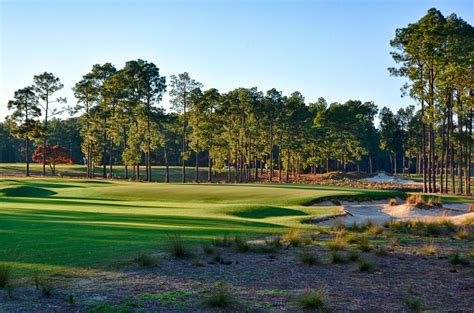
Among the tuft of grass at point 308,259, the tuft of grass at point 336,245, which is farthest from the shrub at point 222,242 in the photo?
the tuft of grass at point 336,245

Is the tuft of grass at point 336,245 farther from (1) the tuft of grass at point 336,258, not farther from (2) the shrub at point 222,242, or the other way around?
(2) the shrub at point 222,242

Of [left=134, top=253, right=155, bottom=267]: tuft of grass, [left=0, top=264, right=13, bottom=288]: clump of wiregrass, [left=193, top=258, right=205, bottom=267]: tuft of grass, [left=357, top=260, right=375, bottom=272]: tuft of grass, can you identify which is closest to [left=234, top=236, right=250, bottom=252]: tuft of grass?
[left=193, top=258, right=205, bottom=267]: tuft of grass

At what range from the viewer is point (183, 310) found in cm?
785

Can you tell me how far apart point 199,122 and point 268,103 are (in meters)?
15.4

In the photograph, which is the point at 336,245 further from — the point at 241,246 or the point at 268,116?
the point at 268,116

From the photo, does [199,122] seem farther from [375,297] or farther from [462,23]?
[375,297]

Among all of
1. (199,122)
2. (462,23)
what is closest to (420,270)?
(462,23)

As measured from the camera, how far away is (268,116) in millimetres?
79062

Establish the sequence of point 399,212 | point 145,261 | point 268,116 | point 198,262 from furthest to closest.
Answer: point 268,116
point 399,212
point 198,262
point 145,261

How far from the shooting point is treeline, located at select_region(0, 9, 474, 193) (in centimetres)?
4400

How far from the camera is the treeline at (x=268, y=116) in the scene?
144 ft

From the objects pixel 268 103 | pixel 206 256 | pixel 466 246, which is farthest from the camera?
pixel 268 103

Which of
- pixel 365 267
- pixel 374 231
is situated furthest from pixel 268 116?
pixel 365 267

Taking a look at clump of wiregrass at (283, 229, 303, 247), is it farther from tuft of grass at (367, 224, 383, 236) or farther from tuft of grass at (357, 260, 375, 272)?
tuft of grass at (367, 224, 383, 236)
